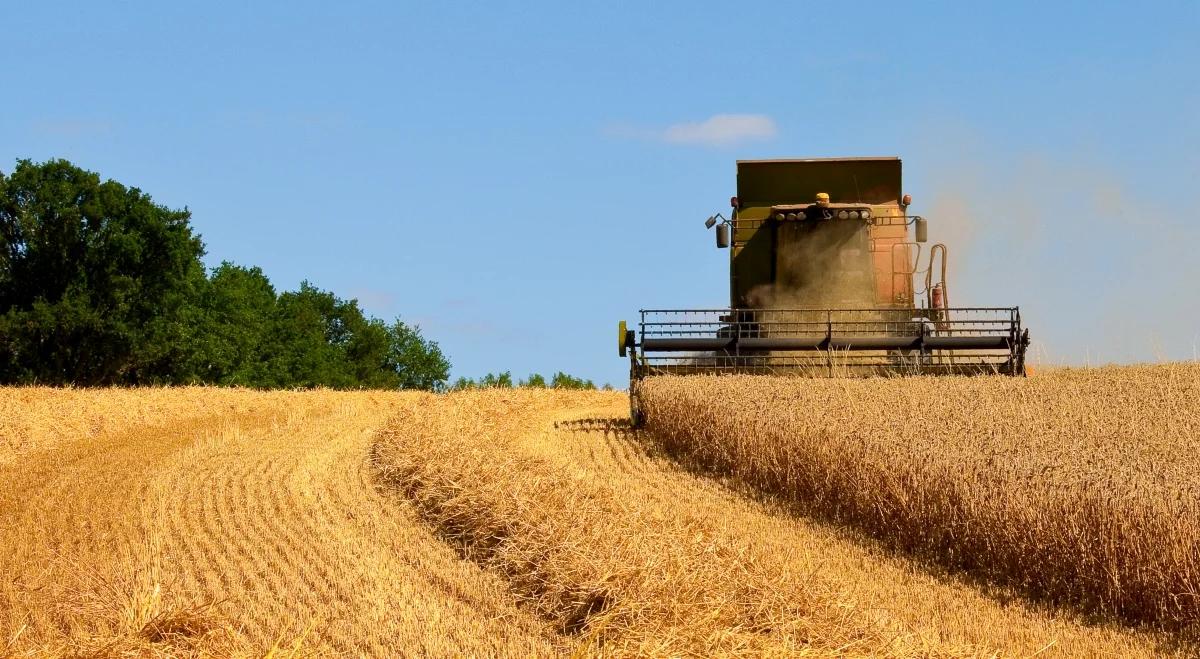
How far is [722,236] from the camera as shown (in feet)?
55.6

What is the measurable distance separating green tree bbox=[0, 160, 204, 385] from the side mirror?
25.4 m

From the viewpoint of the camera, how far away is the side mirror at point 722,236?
16.9 m

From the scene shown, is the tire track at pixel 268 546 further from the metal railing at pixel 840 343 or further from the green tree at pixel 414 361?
the green tree at pixel 414 361

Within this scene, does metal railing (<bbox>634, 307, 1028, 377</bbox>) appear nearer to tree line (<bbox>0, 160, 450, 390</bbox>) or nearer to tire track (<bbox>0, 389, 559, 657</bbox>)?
tire track (<bbox>0, 389, 559, 657</bbox>)

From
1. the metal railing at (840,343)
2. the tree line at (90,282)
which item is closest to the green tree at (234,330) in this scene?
the tree line at (90,282)

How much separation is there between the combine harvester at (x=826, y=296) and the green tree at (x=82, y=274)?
24.6 meters

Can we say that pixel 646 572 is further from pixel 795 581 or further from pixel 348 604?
pixel 348 604

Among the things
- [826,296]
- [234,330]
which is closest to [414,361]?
[234,330]

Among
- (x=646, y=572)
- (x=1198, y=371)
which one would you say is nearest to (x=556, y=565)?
(x=646, y=572)

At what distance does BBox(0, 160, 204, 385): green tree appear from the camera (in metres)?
37.0

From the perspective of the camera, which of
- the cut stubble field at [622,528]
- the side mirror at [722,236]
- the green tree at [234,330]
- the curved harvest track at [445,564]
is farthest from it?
the green tree at [234,330]

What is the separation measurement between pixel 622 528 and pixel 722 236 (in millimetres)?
Answer: 8369

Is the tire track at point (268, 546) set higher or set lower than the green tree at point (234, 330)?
lower

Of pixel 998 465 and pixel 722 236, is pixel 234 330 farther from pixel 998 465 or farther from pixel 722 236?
pixel 998 465
